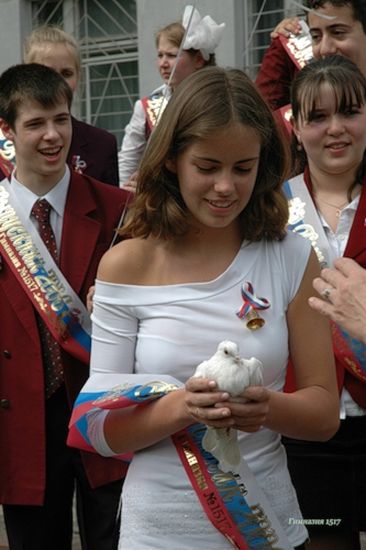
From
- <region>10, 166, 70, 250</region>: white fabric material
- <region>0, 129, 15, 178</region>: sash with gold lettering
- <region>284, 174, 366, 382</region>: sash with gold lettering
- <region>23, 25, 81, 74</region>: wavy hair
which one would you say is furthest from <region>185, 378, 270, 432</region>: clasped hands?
<region>23, 25, 81, 74</region>: wavy hair

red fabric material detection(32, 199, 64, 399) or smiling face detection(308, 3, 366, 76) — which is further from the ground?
smiling face detection(308, 3, 366, 76)

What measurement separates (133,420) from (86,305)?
4.06ft

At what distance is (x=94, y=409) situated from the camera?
98.9 inches

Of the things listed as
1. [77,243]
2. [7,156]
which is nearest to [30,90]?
[7,156]

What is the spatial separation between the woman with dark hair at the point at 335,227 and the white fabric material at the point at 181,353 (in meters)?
0.81

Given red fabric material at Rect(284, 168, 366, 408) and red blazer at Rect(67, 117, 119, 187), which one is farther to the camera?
red blazer at Rect(67, 117, 119, 187)

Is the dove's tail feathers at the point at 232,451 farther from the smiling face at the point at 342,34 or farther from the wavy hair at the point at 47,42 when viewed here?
the wavy hair at the point at 47,42

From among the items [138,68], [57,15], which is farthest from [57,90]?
[57,15]

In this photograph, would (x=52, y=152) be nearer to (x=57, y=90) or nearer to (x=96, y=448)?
(x=57, y=90)

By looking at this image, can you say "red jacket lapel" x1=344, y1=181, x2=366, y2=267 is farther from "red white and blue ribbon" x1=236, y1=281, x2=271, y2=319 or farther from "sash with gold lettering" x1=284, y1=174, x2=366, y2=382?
"red white and blue ribbon" x1=236, y1=281, x2=271, y2=319

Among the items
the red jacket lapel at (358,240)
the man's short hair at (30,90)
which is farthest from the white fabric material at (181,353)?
the man's short hair at (30,90)

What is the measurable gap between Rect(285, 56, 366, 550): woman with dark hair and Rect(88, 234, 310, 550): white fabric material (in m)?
0.81

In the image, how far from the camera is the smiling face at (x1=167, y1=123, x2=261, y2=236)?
251 centimetres

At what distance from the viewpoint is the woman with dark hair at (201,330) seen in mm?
2490
